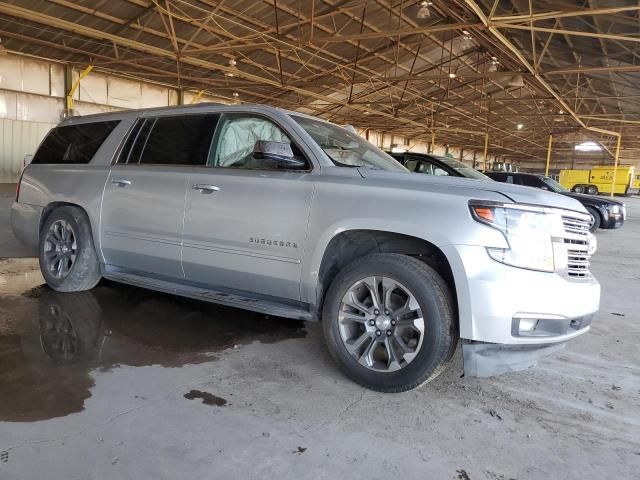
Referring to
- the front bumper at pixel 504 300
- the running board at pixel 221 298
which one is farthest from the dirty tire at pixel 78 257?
the front bumper at pixel 504 300

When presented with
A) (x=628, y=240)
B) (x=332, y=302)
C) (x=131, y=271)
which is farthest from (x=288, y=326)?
(x=628, y=240)

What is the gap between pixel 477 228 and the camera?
2.72 metres

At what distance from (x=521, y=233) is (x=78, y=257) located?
387 cm

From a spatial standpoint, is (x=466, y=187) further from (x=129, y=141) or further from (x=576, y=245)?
(x=129, y=141)

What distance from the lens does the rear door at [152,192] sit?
152 inches

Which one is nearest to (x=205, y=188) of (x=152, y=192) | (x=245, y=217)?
(x=245, y=217)

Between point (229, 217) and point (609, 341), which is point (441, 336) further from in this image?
point (609, 341)

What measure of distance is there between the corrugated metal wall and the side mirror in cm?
1878

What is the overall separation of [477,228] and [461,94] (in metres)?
27.2

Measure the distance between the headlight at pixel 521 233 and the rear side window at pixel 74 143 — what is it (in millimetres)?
3555

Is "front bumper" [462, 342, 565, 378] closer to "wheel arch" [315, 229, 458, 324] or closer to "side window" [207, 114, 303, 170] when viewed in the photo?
"wheel arch" [315, 229, 458, 324]

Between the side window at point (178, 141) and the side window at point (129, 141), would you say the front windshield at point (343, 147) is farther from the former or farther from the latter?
the side window at point (129, 141)

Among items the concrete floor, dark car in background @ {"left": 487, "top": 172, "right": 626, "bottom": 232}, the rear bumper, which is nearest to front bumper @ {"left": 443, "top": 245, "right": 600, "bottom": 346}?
the concrete floor

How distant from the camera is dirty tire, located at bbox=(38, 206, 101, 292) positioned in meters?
4.46
